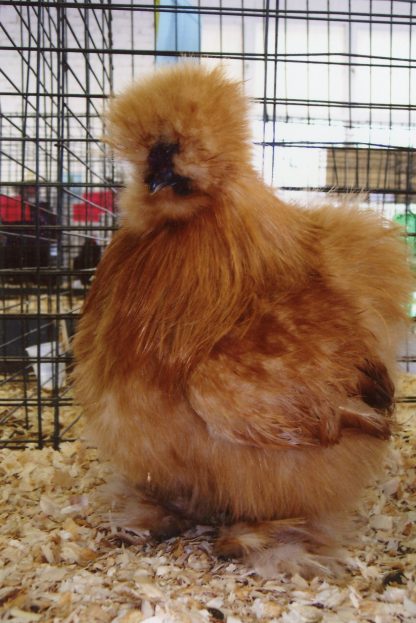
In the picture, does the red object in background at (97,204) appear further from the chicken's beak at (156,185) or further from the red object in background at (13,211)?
the chicken's beak at (156,185)

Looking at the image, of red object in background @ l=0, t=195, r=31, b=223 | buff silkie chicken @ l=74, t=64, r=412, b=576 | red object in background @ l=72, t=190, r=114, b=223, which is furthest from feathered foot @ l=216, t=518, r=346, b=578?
red object in background @ l=0, t=195, r=31, b=223

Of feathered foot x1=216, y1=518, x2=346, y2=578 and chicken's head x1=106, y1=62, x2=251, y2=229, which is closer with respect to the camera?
chicken's head x1=106, y1=62, x2=251, y2=229

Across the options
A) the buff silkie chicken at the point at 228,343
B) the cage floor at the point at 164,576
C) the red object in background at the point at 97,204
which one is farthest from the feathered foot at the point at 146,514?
the red object in background at the point at 97,204

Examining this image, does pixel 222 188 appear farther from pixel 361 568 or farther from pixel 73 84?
pixel 73 84

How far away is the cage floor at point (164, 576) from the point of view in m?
1.02

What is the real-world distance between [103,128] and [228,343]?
602 mm

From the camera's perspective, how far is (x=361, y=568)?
1.21 metres

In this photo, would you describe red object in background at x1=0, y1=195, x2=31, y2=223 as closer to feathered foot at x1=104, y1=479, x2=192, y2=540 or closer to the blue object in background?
the blue object in background

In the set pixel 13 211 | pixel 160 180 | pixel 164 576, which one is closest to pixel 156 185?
pixel 160 180

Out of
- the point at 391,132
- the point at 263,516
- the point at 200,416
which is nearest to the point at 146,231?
the point at 200,416

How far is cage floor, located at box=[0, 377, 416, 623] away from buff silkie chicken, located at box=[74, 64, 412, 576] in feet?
0.27

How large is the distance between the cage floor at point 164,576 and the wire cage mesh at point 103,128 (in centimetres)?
58

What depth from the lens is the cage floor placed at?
102cm

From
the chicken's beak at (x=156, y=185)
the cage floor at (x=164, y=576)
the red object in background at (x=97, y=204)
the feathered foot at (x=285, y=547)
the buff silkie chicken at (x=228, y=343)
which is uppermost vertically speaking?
the red object in background at (x=97, y=204)
